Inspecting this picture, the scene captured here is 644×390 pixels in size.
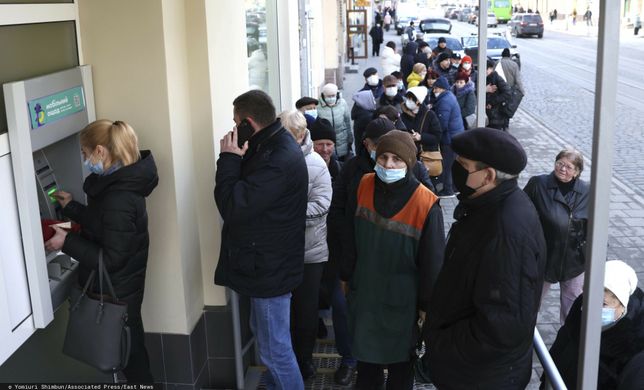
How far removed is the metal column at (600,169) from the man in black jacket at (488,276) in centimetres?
27

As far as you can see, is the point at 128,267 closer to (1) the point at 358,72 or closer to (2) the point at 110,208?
(2) the point at 110,208

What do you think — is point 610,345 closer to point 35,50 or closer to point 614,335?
point 614,335

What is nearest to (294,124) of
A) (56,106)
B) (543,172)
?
(56,106)

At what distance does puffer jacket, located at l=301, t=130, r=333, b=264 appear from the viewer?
14.0 ft

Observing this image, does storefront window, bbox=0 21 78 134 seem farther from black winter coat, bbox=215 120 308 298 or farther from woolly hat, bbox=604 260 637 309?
woolly hat, bbox=604 260 637 309

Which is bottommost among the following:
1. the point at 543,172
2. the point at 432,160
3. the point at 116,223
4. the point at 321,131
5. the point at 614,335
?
→ the point at 543,172

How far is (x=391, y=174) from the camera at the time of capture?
3533 mm

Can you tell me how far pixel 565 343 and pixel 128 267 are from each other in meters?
2.10

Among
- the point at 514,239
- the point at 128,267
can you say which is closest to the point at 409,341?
the point at 514,239

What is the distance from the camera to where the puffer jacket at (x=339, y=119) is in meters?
7.37

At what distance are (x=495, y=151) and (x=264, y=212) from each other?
1.30 m

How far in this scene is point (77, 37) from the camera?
12.2 ft

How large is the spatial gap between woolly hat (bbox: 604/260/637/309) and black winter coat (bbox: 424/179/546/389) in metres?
0.44

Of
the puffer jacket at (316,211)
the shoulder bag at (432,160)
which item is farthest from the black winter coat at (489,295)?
the shoulder bag at (432,160)
